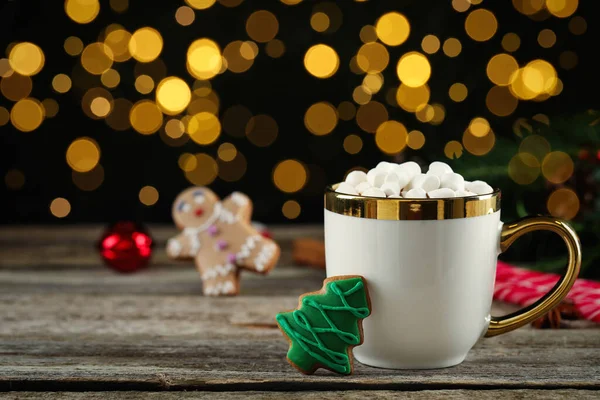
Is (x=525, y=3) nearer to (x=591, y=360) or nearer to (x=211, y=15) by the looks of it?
(x=211, y=15)

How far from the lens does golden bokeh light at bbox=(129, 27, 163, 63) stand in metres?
1.38

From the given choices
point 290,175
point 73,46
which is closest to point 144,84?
point 73,46

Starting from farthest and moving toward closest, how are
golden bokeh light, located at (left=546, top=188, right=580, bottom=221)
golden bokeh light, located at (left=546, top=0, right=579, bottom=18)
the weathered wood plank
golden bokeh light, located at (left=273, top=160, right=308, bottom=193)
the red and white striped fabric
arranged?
golden bokeh light, located at (left=273, top=160, right=308, bottom=193)
golden bokeh light, located at (left=546, top=0, right=579, bottom=18)
golden bokeh light, located at (left=546, top=188, right=580, bottom=221)
the red and white striped fabric
the weathered wood plank

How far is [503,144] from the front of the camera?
1.07 m

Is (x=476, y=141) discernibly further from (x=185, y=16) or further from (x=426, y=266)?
(x=426, y=266)

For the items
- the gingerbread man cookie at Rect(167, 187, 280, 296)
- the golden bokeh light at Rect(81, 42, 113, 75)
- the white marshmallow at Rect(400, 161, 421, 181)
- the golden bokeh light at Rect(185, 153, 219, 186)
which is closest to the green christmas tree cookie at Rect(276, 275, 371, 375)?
the white marshmallow at Rect(400, 161, 421, 181)

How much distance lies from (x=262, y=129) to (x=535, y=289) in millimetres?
741

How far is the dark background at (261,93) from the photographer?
4.49ft

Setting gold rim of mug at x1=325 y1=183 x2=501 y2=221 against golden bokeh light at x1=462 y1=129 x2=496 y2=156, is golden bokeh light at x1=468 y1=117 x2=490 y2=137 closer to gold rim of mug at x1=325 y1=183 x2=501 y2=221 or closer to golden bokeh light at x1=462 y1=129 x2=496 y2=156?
golden bokeh light at x1=462 y1=129 x2=496 y2=156

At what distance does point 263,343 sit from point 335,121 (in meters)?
0.77

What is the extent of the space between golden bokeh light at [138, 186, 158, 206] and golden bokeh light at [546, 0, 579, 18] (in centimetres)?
94

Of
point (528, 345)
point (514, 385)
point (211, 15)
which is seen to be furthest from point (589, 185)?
point (211, 15)

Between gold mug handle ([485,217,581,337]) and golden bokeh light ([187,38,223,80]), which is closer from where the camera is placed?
gold mug handle ([485,217,581,337])

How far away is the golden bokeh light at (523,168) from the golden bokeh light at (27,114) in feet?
3.25
